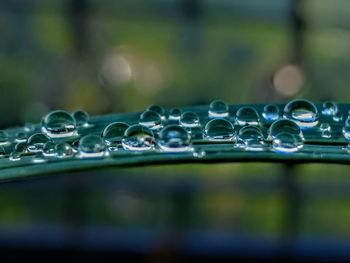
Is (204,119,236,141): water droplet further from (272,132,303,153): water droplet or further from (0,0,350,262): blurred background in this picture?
(0,0,350,262): blurred background

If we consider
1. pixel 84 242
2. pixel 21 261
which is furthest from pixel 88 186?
pixel 21 261

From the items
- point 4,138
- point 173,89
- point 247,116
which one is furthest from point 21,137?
point 173,89

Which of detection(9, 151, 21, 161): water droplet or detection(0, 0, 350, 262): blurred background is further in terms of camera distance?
detection(0, 0, 350, 262): blurred background

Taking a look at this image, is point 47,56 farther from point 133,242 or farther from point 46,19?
point 133,242

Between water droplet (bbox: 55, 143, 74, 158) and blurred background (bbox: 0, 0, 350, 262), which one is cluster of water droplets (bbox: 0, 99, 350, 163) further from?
blurred background (bbox: 0, 0, 350, 262)

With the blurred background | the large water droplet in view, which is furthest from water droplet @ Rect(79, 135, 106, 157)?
the blurred background

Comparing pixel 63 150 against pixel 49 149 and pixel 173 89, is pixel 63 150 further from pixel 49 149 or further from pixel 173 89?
pixel 173 89

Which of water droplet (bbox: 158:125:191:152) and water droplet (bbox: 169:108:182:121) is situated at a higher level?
water droplet (bbox: 169:108:182:121)

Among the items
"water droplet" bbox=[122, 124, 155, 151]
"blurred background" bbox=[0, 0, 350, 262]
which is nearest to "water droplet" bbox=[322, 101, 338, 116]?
"water droplet" bbox=[122, 124, 155, 151]
